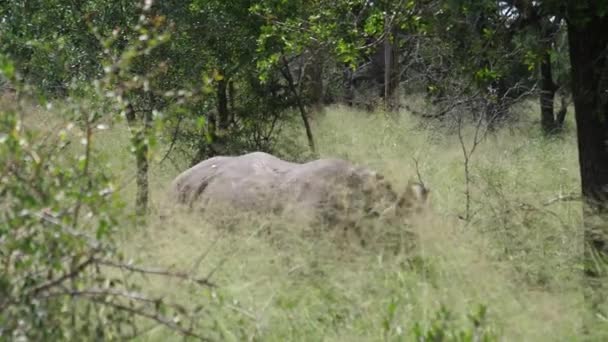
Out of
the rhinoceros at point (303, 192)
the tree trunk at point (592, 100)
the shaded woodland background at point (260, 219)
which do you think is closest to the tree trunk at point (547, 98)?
the shaded woodland background at point (260, 219)

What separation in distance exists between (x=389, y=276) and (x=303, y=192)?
5.07ft

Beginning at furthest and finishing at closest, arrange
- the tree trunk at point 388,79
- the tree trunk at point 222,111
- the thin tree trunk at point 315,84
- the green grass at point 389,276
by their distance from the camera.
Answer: the tree trunk at point 388,79 → the thin tree trunk at point 315,84 → the tree trunk at point 222,111 → the green grass at point 389,276

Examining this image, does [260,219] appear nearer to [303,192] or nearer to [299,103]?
[303,192]

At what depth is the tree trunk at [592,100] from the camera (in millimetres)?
6227

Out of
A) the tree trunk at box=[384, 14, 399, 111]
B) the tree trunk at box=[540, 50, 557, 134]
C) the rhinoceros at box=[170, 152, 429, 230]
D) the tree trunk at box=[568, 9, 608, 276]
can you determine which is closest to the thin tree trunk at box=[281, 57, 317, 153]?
the tree trunk at box=[384, 14, 399, 111]

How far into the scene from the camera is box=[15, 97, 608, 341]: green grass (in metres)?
4.48

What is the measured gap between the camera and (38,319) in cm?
339

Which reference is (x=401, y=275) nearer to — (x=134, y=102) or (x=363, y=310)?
(x=363, y=310)

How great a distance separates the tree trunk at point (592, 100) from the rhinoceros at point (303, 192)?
4.06 ft

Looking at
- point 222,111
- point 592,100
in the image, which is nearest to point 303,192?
point 592,100

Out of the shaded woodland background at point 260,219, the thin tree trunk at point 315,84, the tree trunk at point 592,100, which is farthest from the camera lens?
the thin tree trunk at point 315,84

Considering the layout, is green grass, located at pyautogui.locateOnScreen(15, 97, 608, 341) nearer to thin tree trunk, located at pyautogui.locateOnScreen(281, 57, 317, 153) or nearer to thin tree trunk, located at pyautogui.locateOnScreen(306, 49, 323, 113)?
thin tree trunk, located at pyautogui.locateOnScreen(281, 57, 317, 153)

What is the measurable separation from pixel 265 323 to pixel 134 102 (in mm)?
6950

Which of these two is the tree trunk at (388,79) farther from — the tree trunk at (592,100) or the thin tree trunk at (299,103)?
the tree trunk at (592,100)
